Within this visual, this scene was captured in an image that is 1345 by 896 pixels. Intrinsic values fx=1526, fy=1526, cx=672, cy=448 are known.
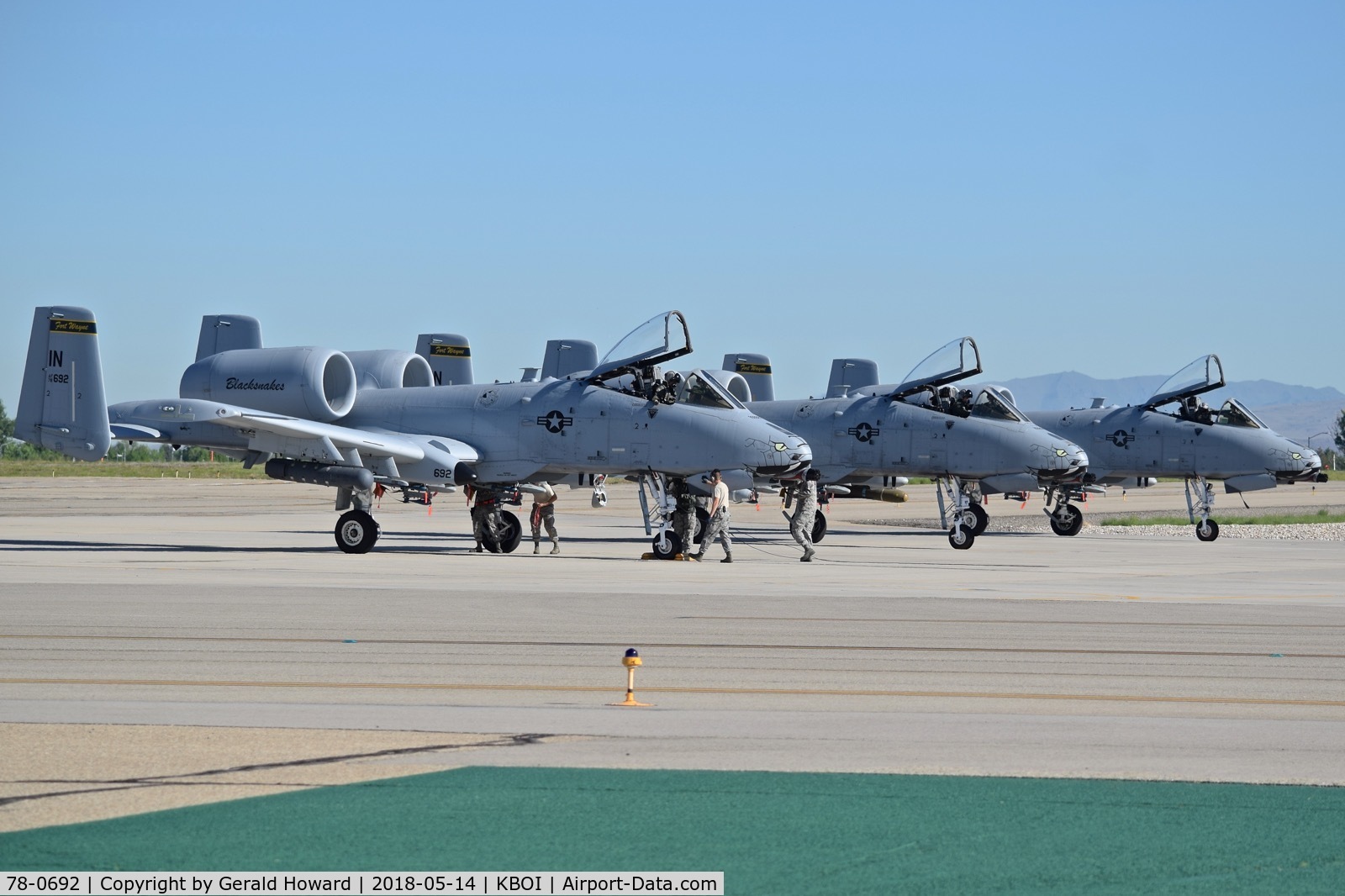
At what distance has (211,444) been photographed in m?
26.6

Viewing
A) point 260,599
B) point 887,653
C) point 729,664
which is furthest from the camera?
point 260,599

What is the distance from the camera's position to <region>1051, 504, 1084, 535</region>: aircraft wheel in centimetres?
3650

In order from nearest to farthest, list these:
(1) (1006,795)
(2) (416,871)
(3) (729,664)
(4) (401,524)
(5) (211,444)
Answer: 1. (2) (416,871)
2. (1) (1006,795)
3. (3) (729,664)
4. (5) (211,444)
5. (4) (401,524)

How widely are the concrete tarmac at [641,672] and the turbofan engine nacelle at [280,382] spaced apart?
3990mm

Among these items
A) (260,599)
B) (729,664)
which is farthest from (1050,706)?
(260,599)

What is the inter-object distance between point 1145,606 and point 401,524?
27017 millimetres

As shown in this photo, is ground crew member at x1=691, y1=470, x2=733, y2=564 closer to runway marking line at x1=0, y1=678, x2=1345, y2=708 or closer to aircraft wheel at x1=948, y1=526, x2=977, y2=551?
aircraft wheel at x1=948, y1=526, x2=977, y2=551

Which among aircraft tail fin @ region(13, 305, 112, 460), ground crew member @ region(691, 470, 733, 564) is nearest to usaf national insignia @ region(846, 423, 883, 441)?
ground crew member @ region(691, 470, 733, 564)

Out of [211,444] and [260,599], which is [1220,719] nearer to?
[260,599]

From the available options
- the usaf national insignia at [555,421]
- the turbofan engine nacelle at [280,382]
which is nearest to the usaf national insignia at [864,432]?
the usaf national insignia at [555,421]

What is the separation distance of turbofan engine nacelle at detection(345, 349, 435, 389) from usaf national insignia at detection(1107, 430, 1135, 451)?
17527 millimetres

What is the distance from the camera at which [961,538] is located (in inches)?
1198

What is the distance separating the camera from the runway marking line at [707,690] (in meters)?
9.98

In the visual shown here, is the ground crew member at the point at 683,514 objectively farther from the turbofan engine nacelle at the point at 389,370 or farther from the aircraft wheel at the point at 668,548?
the turbofan engine nacelle at the point at 389,370
